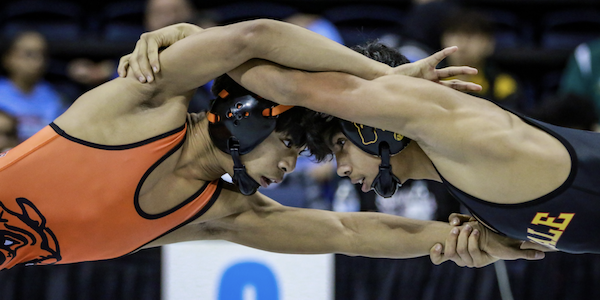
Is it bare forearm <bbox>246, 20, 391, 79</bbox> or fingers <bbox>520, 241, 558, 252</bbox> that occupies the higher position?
bare forearm <bbox>246, 20, 391, 79</bbox>

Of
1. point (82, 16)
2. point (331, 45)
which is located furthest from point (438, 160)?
point (82, 16)

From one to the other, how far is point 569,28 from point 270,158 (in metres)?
5.14

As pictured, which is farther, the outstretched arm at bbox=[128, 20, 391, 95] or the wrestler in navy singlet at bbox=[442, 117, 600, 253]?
the outstretched arm at bbox=[128, 20, 391, 95]

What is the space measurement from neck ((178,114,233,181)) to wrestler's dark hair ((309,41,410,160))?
396 millimetres

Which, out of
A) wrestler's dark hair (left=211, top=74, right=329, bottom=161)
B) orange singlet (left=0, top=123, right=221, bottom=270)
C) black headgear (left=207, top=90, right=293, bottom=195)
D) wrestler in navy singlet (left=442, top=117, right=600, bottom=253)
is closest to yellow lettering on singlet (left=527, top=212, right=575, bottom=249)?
wrestler in navy singlet (left=442, top=117, right=600, bottom=253)

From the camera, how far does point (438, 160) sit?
2303mm

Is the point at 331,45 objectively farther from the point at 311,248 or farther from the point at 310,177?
the point at 310,177

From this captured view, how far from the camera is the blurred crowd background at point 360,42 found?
339 centimetres

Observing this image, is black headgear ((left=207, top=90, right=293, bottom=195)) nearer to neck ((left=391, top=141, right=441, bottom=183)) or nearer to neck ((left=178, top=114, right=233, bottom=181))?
neck ((left=178, top=114, right=233, bottom=181))

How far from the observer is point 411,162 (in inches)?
104

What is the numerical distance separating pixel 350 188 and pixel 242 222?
1.08 meters

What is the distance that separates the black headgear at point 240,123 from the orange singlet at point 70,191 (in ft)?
0.52

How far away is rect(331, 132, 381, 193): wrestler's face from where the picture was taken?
2.61 meters

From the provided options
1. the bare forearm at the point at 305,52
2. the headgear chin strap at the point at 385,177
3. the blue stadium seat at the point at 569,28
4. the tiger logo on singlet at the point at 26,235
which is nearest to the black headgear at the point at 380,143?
the headgear chin strap at the point at 385,177
